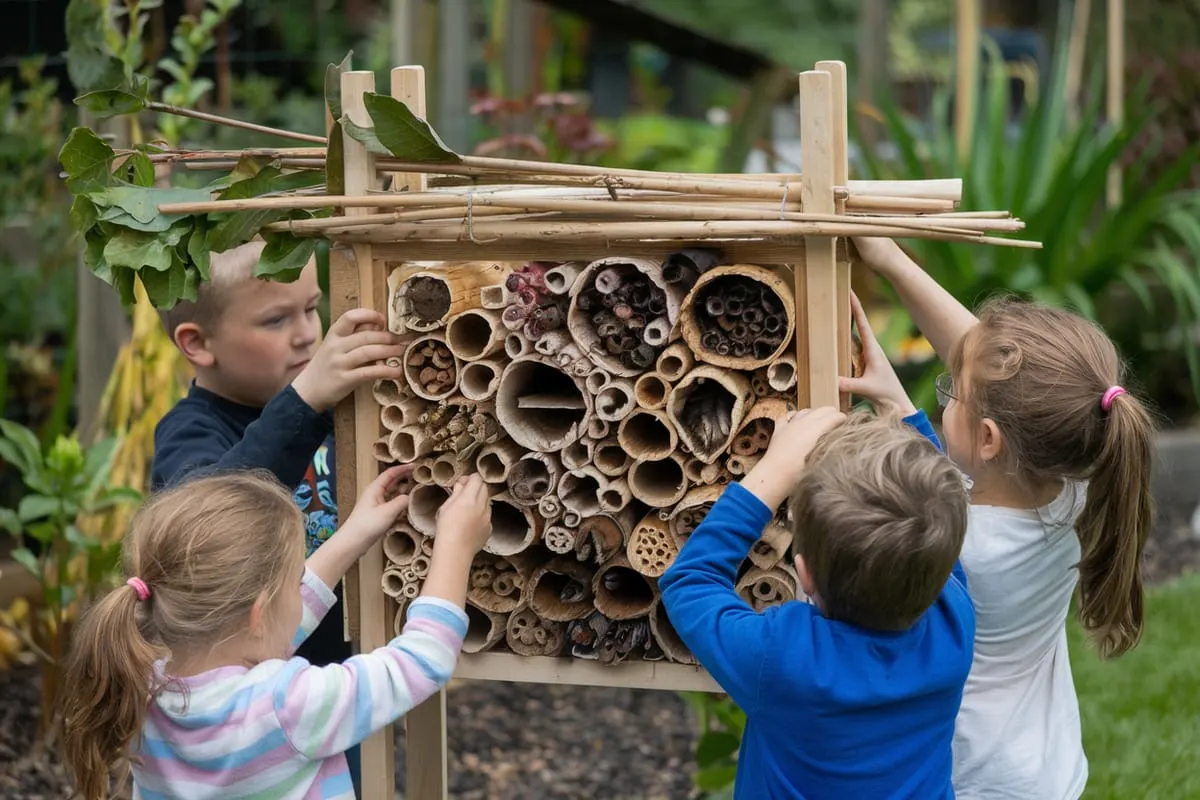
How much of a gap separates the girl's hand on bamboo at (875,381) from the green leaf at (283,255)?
73 centimetres

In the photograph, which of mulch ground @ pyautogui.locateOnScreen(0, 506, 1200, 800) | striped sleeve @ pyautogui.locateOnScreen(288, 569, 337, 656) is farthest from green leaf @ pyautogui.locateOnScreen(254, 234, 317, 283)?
mulch ground @ pyautogui.locateOnScreen(0, 506, 1200, 800)

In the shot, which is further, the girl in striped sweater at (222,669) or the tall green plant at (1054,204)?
the tall green plant at (1054,204)

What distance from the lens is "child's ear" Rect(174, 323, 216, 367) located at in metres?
2.30

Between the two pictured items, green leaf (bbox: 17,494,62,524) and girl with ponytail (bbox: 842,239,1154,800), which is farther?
green leaf (bbox: 17,494,62,524)

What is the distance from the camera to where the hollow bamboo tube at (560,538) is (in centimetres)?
185

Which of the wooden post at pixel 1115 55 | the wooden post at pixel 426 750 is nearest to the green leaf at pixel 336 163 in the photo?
the wooden post at pixel 426 750

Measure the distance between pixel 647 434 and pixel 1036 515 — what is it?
526 mm

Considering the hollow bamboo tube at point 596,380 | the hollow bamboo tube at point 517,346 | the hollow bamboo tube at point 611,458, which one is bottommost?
the hollow bamboo tube at point 611,458

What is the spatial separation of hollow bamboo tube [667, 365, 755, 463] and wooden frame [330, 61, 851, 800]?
0.26ft

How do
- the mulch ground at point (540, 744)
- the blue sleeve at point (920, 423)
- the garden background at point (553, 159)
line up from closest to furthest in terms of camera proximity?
the blue sleeve at point (920, 423) → the garden background at point (553, 159) → the mulch ground at point (540, 744)

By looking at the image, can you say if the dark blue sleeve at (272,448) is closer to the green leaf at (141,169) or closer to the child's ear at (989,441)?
the green leaf at (141,169)

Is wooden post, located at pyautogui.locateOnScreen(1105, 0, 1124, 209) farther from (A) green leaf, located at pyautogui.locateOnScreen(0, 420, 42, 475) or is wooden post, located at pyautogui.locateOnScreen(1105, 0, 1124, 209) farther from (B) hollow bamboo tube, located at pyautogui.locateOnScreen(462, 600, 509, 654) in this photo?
(B) hollow bamboo tube, located at pyautogui.locateOnScreen(462, 600, 509, 654)

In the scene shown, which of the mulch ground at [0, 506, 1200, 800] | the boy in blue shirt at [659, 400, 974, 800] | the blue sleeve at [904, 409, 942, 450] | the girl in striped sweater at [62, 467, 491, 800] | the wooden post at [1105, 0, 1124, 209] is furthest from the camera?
the wooden post at [1105, 0, 1124, 209]

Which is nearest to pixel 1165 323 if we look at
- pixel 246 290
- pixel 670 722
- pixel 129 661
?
pixel 670 722
